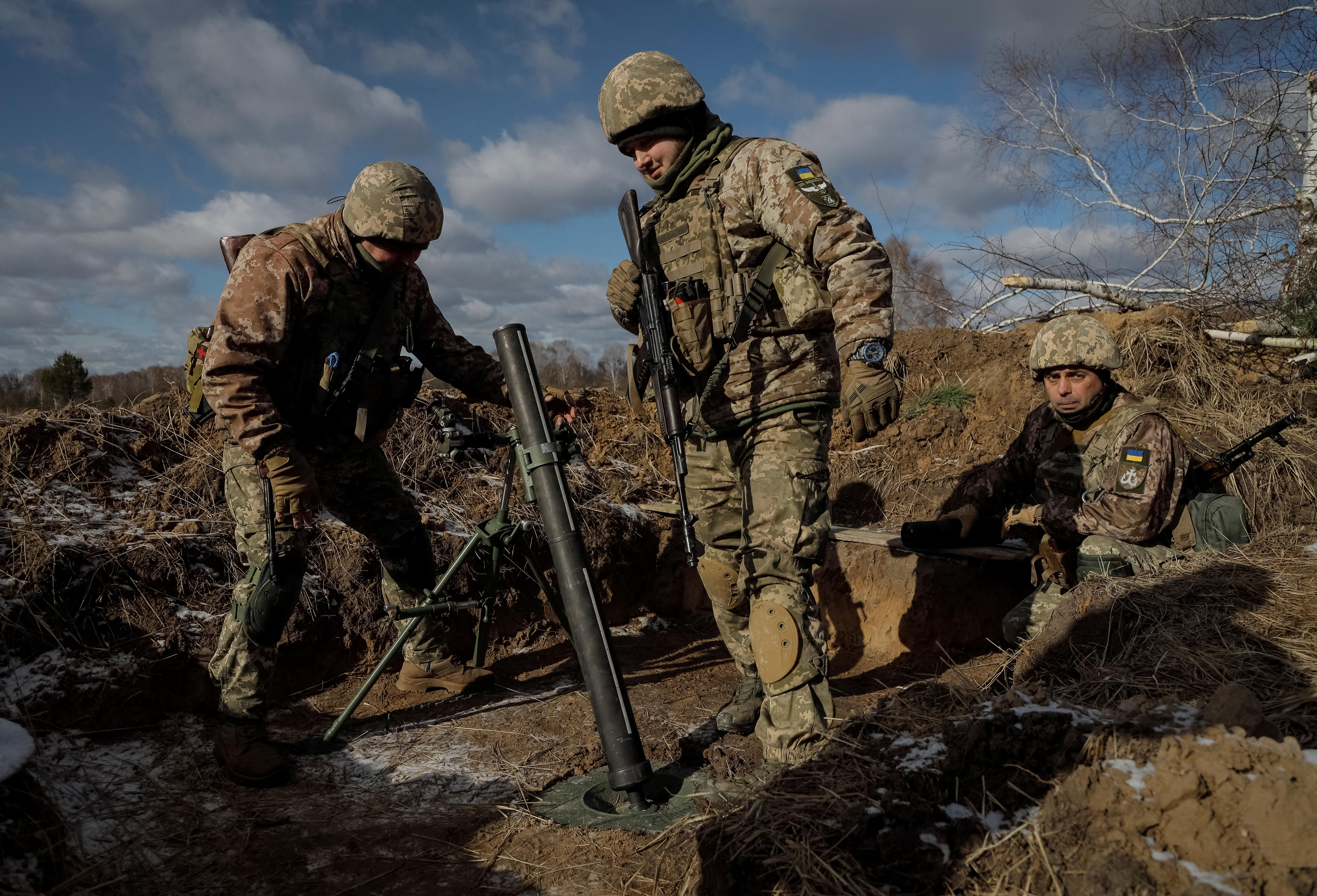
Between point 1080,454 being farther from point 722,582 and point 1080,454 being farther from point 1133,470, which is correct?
point 722,582

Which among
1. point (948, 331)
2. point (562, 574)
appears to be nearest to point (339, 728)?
A: point (562, 574)

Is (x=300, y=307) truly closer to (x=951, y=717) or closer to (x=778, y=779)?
(x=778, y=779)

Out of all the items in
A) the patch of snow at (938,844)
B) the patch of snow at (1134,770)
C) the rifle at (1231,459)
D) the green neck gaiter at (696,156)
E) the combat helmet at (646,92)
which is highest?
the combat helmet at (646,92)

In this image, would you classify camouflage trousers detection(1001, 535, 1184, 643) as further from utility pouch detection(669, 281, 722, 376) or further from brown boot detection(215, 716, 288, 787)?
brown boot detection(215, 716, 288, 787)

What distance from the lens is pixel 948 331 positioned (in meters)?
7.70

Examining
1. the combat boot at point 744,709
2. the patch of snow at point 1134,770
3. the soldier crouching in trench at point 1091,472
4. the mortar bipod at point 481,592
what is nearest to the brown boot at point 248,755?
the mortar bipod at point 481,592

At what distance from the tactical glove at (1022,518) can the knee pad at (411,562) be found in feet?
11.0

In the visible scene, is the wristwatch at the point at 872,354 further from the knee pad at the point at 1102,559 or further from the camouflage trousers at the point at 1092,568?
the knee pad at the point at 1102,559

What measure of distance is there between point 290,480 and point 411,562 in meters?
1.04

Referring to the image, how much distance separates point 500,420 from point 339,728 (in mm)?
3604

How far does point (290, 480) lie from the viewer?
3145 mm

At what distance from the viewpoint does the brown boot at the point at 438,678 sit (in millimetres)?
4250

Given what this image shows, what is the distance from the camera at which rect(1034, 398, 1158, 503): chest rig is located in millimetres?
3896

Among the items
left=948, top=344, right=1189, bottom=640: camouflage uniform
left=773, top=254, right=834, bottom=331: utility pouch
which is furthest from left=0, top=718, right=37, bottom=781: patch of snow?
left=948, top=344, right=1189, bottom=640: camouflage uniform
